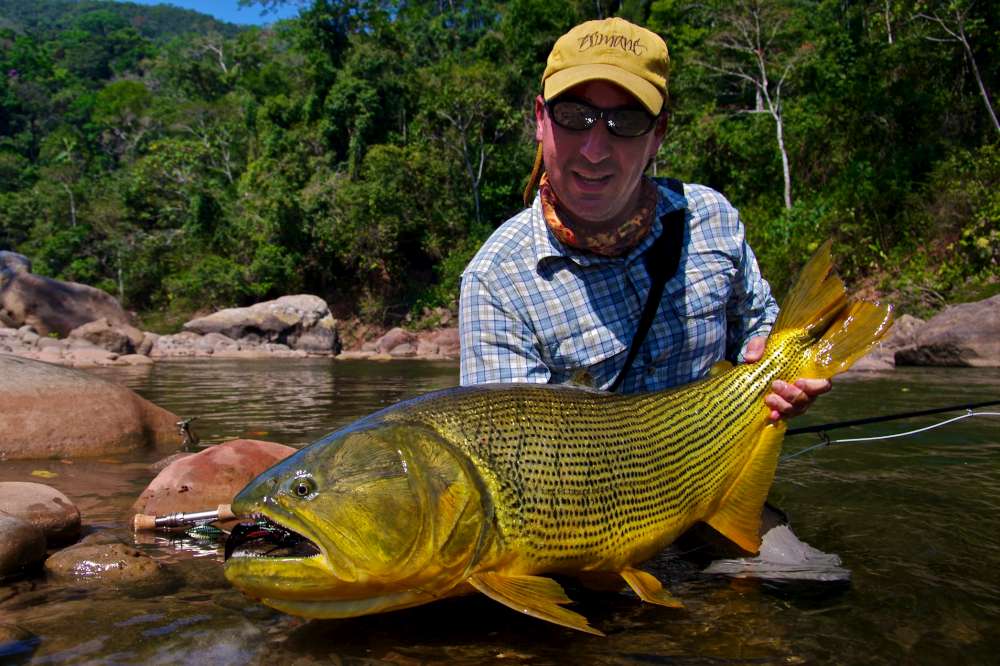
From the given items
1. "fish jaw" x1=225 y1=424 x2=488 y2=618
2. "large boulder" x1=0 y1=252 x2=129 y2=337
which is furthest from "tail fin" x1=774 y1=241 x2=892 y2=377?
"large boulder" x1=0 y1=252 x2=129 y2=337

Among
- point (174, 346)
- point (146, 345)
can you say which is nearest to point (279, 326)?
point (174, 346)

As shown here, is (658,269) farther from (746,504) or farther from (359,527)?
(359,527)

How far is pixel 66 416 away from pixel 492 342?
4.21m

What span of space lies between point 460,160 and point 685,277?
2894cm

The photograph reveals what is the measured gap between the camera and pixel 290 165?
33031mm

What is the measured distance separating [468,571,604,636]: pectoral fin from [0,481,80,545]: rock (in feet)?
7.54

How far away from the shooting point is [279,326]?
26641 mm

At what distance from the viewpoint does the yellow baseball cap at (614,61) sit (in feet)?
10.3

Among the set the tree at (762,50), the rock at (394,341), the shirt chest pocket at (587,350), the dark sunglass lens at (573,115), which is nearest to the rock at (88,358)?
the rock at (394,341)

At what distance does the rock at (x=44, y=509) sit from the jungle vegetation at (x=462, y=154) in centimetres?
1694

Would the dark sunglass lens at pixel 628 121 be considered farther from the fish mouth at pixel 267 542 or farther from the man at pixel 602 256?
the fish mouth at pixel 267 542

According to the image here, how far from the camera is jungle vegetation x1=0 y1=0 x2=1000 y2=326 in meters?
19.8

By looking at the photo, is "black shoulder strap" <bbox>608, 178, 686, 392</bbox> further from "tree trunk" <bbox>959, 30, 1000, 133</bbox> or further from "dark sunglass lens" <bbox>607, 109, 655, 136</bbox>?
"tree trunk" <bbox>959, 30, 1000, 133</bbox>

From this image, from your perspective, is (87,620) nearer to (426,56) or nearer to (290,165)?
(290,165)
